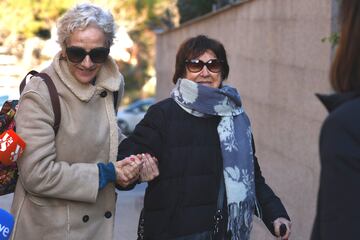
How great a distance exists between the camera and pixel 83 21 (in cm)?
372

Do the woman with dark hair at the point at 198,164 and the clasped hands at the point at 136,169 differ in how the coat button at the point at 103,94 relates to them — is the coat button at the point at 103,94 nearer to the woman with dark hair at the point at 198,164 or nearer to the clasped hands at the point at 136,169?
the woman with dark hair at the point at 198,164

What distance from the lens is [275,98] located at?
8516mm

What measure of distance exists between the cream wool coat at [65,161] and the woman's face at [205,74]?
→ 15.1 inches

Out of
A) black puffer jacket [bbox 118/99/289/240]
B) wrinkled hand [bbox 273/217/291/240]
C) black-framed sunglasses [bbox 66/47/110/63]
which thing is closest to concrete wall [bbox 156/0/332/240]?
wrinkled hand [bbox 273/217/291/240]

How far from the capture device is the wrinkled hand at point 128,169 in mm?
3668

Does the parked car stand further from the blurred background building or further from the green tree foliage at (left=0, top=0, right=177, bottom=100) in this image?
the blurred background building

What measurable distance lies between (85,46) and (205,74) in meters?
0.60

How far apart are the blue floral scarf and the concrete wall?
311cm

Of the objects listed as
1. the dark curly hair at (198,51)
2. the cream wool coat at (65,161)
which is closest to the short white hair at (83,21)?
the cream wool coat at (65,161)

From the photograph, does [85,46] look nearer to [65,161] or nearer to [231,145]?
[65,161]

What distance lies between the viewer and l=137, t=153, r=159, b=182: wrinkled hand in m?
3.62

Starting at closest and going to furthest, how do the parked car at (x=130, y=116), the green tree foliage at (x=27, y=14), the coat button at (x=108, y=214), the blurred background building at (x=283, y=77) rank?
the coat button at (x=108, y=214) → the blurred background building at (x=283, y=77) → the parked car at (x=130, y=116) → the green tree foliage at (x=27, y=14)

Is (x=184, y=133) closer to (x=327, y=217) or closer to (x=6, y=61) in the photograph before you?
(x=327, y=217)

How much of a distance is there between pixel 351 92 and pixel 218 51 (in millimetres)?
1733
